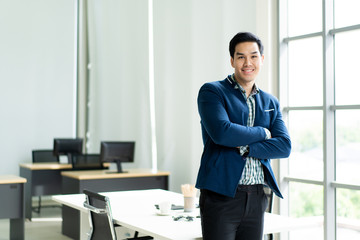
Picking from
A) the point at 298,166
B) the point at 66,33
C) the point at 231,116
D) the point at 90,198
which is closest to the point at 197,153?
the point at 298,166

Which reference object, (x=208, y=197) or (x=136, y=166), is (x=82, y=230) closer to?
(x=208, y=197)

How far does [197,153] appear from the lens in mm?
6480

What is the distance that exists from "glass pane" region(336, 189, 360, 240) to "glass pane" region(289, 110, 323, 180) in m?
0.34

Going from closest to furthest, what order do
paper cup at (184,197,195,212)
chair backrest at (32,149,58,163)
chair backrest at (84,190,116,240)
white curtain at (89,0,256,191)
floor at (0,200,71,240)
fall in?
1. chair backrest at (84,190,116,240)
2. paper cup at (184,197,195,212)
3. white curtain at (89,0,256,191)
4. floor at (0,200,71,240)
5. chair backrest at (32,149,58,163)

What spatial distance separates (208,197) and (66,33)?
831cm

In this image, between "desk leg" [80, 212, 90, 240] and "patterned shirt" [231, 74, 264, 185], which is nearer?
"patterned shirt" [231, 74, 264, 185]

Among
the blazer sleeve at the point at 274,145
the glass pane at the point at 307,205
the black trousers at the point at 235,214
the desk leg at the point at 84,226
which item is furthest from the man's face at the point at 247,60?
the glass pane at the point at 307,205

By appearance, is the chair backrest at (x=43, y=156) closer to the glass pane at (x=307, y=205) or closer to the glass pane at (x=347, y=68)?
the glass pane at (x=307, y=205)

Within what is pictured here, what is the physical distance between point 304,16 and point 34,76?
5935mm

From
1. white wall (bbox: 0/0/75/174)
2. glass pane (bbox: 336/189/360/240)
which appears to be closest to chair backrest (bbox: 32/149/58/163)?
white wall (bbox: 0/0/75/174)

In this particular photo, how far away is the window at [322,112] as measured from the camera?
Answer: 194 inches

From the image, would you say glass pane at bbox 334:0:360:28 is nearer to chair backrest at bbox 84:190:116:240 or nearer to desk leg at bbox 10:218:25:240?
chair backrest at bbox 84:190:116:240

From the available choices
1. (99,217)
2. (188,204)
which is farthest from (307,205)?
(99,217)

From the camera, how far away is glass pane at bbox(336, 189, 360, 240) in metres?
4.88
